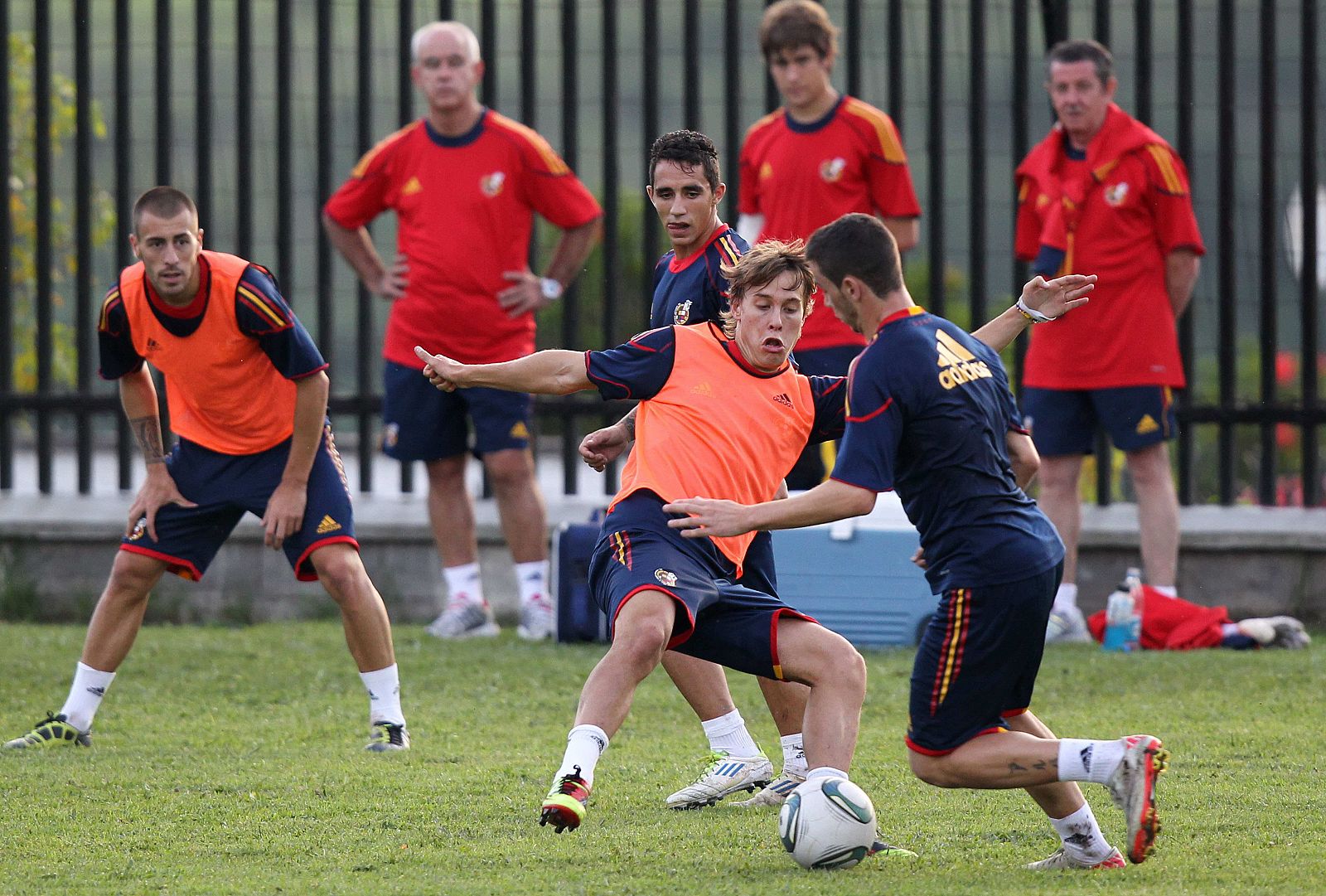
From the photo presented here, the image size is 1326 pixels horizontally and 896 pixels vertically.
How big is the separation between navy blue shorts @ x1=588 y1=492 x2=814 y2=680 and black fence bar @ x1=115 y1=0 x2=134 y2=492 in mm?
5275

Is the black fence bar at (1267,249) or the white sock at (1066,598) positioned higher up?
the black fence bar at (1267,249)

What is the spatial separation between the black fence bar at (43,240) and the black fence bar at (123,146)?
1.32 feet

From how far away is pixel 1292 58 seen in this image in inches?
366

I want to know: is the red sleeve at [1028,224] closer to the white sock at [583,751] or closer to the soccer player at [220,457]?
the soccer player at [220,457]

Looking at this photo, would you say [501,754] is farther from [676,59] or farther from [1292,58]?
[1292,58]

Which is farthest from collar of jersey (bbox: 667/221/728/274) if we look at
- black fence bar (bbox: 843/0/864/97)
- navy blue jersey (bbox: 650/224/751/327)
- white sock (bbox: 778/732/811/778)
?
black fence bar (bbox: 843/0/864/97)

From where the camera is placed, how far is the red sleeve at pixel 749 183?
8383 millimetres

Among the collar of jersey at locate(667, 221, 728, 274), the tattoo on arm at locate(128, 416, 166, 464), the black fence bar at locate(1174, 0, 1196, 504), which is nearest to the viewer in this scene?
the collar of jersey at locate(667, 221, 728, 274)

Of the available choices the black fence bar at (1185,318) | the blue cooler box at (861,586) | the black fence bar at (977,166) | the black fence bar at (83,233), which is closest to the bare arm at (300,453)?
the blue cooler box at (861,586)

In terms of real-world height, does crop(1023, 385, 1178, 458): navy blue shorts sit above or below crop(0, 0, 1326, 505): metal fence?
below

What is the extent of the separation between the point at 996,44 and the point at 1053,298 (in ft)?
16.8

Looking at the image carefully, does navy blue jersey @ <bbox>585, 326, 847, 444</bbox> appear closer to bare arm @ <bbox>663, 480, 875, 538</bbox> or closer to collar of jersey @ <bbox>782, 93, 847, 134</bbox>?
bare arm @ <bbox>663, 480, 875, 538</bbox>

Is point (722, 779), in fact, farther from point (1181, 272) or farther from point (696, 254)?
point (1181, 272)

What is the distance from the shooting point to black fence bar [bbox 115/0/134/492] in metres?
9.54
